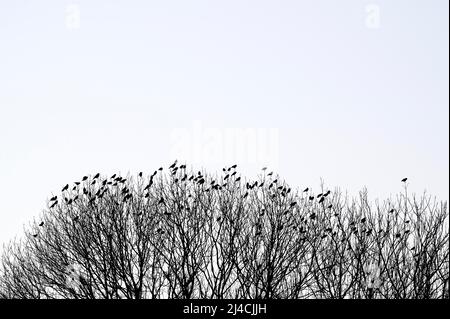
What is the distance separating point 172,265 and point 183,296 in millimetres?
1059

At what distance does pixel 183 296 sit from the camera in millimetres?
19828

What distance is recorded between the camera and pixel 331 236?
1981 cm
